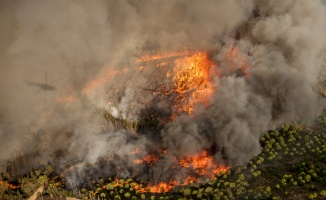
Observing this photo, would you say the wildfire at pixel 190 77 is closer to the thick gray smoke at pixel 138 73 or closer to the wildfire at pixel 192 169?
the thick gray smoke at pixel 138 73

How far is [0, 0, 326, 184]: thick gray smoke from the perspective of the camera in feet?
50.6

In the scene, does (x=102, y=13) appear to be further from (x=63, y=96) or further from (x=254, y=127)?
(x=254, y=127)

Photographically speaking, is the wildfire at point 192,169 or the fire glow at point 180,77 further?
the fire glow at point 180,77

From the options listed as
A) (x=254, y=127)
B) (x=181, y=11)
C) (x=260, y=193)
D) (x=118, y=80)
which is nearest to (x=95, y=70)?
(x=118, y=80)

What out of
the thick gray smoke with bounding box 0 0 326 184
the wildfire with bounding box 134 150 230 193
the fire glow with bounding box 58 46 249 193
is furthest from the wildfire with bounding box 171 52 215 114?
the wildfire with bounding box 134 150 230 193

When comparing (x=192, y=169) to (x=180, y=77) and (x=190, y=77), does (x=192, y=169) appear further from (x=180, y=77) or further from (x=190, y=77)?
(x=190, y=77)

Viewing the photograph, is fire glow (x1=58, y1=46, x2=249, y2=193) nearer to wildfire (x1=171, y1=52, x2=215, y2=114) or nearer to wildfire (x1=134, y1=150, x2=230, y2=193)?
wildfire (x1=171, y1=52, x2=215, y2=114)

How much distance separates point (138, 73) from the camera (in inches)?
802

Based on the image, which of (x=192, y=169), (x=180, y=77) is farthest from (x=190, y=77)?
(x=192, y=169)

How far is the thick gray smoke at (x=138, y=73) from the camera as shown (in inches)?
607

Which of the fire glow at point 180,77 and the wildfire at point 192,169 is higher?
the fire glow at point 180,77

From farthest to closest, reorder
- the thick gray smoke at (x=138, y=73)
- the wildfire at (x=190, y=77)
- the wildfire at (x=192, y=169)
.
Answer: the wildfire at (x=190, y=77), the thick gray smoke at (x=138, y=73), the wildfire at (x=192, y=169)

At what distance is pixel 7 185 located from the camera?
44.4 feet

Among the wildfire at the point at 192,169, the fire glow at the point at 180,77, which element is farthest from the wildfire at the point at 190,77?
the wildfire at the point at 192,169
